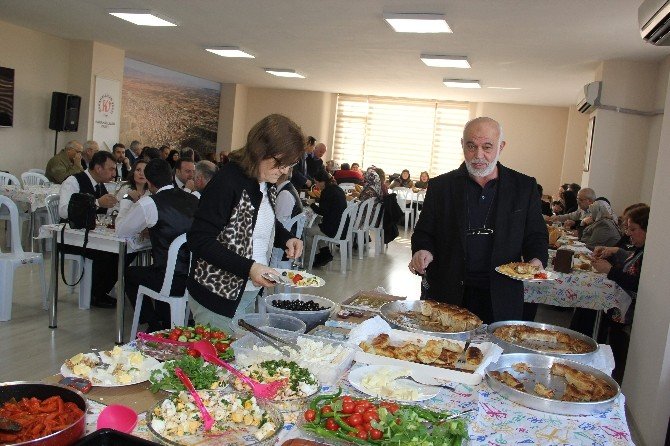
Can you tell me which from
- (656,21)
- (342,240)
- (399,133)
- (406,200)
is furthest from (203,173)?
(399,133)

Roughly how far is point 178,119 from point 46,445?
1271 cm

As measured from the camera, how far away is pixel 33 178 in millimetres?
7590

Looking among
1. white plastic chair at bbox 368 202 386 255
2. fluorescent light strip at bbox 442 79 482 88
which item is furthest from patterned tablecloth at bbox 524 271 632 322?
fluorescent light strip at bbox 442 79 482 88

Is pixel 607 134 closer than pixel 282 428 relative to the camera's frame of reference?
No

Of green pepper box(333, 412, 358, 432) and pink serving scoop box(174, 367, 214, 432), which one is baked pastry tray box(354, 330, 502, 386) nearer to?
green pepper box(333, 412, 358, 432)

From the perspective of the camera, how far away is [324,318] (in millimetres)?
2133

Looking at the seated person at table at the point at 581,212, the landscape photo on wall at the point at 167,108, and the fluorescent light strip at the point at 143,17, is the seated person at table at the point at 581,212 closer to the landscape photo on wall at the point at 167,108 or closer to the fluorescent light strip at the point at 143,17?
the fluorescent light strip at the point at 143,17

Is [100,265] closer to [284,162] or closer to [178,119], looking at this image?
[284,162]

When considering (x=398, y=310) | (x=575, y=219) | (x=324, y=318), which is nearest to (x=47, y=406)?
(x=324, y=318)

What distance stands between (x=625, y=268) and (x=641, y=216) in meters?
0.43

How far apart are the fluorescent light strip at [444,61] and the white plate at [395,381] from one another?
23.3 ft

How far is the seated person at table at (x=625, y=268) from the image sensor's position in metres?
3.87

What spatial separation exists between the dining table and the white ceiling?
3.02 meters

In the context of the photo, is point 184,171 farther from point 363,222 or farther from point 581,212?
point 581,212
